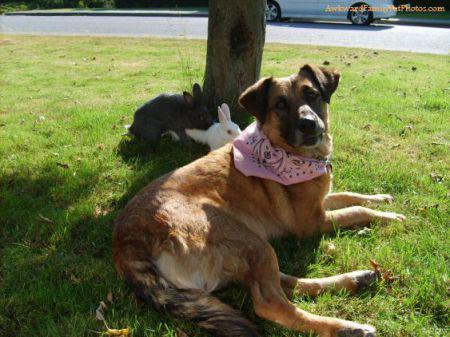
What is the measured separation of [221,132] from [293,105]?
1.74 meters

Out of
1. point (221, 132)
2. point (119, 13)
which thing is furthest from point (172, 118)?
point (119, 13)

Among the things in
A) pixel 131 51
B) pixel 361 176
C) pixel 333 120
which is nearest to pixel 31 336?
pixel 361 176

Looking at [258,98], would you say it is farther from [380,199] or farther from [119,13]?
[119,13]

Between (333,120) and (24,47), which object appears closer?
(333,120)

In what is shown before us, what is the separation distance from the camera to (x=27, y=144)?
625 centimetres

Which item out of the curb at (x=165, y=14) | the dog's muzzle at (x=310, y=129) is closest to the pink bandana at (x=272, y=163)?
the dog's muzzle at (x=310, y=129)

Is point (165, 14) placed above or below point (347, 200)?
above

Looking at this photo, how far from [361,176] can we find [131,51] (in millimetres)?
11203

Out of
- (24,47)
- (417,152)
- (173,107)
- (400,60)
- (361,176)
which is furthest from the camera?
(24,47)

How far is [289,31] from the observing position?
17812mm

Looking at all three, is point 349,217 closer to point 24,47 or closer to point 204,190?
point 204,190

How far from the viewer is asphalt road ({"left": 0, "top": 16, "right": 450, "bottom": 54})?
48.6 feet

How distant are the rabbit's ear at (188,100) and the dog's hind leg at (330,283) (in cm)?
347

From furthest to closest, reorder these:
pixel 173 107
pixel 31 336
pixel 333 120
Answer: pixel 333 120
pixel 173 107
pixel 31 336
